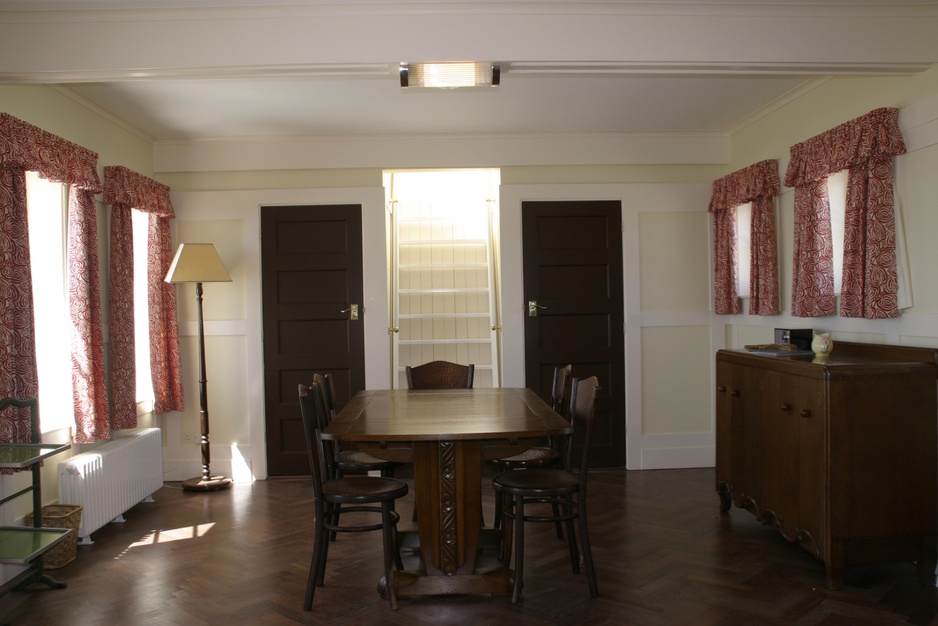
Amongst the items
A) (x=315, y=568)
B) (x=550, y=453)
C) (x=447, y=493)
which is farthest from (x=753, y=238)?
(x=315, y=568)

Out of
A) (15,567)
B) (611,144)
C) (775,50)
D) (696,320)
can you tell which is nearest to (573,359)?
(696,320)

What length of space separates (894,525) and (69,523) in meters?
3.99

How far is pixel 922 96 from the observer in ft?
11.0

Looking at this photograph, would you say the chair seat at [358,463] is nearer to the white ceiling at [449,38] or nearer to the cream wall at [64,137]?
the cream wall at [64,137]

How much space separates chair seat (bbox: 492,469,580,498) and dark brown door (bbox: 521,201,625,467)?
2360 millimetres

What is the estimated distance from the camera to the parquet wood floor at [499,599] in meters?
2.83

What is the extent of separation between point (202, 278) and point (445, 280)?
7.33 feet

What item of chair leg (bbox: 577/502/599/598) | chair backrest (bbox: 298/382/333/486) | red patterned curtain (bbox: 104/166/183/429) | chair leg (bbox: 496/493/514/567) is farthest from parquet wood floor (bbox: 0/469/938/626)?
red patterned curtain (bbox: 104/166/183/429)

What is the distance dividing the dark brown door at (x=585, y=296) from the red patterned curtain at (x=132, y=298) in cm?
277

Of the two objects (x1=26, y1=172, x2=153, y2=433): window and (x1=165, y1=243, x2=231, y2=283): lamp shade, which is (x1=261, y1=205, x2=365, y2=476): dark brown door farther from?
(x1=26, y1=172, x2=153, y2=433): window

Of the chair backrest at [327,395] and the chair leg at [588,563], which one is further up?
the chair backrest at [327,395]

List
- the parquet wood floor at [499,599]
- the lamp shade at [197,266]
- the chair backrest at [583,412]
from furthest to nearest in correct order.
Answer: the lamp shade at [197,266], the chair backrest at [583,412], the parquet wood floor at [499,599]

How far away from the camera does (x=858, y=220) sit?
3.59 m

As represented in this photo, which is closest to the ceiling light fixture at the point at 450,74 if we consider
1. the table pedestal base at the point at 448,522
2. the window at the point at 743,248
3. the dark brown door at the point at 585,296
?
the table pedestal base at the point at 448,522
